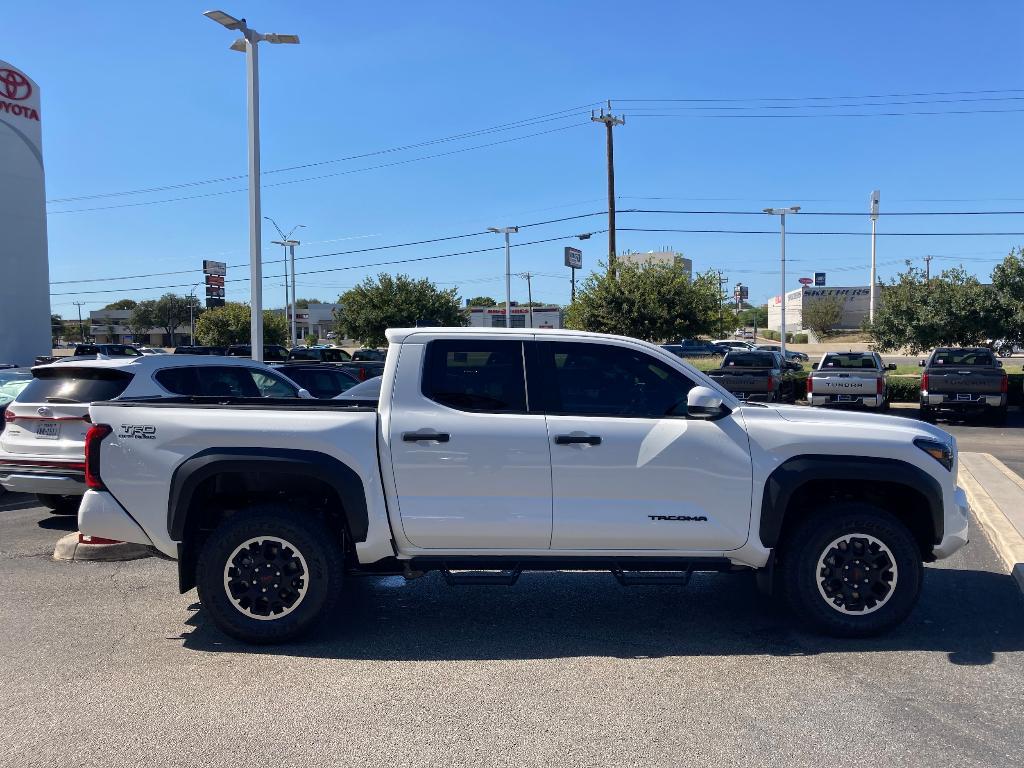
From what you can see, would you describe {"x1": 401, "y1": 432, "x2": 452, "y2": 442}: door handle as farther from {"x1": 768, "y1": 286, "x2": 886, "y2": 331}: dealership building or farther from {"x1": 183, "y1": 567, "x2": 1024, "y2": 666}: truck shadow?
{"x1": 768, "y1": 286, "x2": 886, "y2": 331}: dealership building

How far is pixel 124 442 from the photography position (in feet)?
17.5

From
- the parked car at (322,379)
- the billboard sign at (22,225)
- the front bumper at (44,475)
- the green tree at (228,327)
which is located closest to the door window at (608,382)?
the front bumper at (44,475)

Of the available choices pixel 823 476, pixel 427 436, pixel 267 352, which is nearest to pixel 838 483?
pixel 823 476

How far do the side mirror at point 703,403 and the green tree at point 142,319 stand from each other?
112 m

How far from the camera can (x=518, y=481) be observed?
5203 mm

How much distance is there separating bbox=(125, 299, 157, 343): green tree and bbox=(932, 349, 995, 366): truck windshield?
102551mm

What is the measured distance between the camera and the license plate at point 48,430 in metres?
8.10

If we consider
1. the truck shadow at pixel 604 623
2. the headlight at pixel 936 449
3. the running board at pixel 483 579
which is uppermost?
the headlight at pixel 936 449

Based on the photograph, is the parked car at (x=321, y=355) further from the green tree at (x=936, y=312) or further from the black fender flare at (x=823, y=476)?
the black fender flare at (x=823, y=476)

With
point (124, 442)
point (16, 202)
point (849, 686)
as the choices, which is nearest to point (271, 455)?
point (124, 442)

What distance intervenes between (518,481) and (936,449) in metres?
2.64

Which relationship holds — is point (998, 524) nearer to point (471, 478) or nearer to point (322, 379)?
point (471, 478)

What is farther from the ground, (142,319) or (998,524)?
(142,319)

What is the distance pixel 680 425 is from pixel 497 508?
1.24 m
